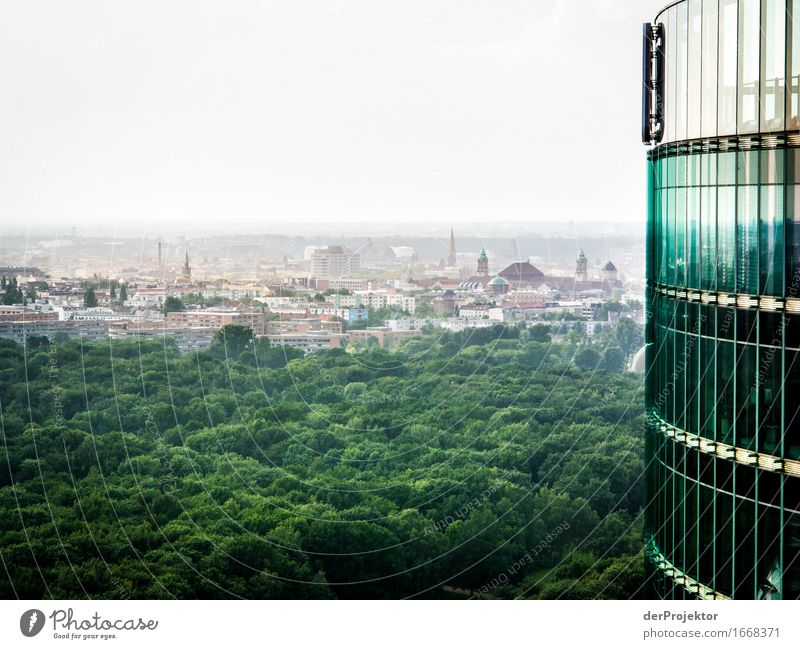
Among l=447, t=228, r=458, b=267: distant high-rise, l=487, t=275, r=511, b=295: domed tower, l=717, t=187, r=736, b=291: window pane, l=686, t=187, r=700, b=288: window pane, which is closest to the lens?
l=717, t=187, r=736, b=291: window pane

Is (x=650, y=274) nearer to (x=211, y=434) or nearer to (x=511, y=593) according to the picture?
(x=511, y=593)

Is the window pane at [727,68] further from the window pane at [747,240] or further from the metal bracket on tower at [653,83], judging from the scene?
the metal bracket on tower at [653,83]

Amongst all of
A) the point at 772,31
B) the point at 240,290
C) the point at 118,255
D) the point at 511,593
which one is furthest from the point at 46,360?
the point at 772,31

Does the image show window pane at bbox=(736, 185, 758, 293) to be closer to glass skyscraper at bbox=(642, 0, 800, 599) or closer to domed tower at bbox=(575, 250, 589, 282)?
glass skyscraper at bbox=(642, 0, 800, 599)

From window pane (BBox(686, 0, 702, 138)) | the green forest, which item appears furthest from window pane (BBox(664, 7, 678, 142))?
the green forest

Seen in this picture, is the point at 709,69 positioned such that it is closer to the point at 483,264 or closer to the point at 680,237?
the point at 680,237
